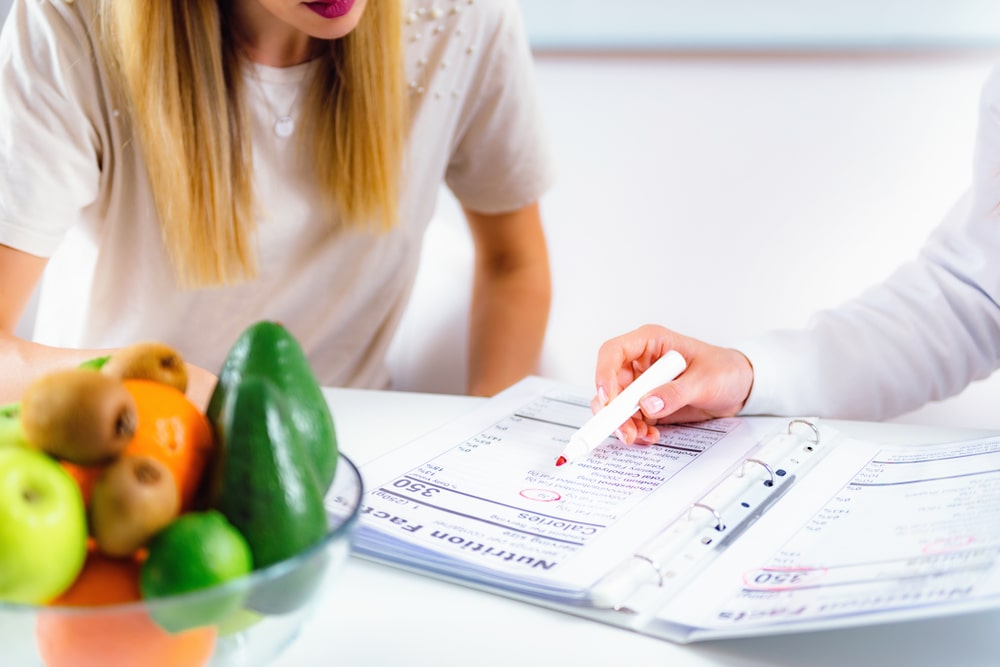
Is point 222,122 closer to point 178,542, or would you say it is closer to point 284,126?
point 284,126

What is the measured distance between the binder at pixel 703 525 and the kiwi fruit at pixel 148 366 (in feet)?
0.48

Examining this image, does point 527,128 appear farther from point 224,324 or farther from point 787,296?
point 787,296

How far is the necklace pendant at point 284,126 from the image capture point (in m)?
0.90

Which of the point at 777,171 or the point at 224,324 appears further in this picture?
the point at 777,171

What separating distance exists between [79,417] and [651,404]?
39 centimetres

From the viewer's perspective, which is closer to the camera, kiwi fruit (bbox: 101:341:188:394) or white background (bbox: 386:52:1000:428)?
kiwi fruit (bbox: 101:341:188:394)

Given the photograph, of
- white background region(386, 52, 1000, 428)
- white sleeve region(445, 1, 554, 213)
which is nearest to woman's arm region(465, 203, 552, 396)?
white sleeve region(445, 1, 554, 213)

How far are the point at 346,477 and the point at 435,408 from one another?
12.9 inches

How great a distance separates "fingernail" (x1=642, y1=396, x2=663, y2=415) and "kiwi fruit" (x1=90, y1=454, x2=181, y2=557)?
1.20 feet

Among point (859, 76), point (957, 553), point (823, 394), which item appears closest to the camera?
point (957, 553)

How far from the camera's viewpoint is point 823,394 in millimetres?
745

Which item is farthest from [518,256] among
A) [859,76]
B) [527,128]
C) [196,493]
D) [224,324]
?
[196,493]

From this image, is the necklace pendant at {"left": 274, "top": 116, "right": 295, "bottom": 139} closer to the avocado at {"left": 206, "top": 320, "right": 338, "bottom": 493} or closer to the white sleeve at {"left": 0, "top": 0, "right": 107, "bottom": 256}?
the white sleeve at {"left": 0, "top": 0, "right": 107, "bottom": 256}

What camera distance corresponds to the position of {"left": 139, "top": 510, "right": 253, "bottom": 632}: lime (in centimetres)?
31
